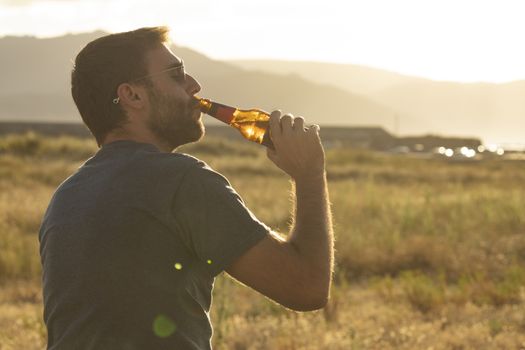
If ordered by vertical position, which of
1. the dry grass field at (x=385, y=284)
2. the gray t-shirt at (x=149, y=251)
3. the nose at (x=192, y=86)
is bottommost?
the dry grass field at (x=385, y=284)

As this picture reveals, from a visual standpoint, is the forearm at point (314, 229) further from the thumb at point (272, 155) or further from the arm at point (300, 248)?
the thumb at point (272, 155)

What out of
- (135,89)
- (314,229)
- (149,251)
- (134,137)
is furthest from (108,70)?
(314,229)

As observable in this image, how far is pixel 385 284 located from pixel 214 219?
639cm

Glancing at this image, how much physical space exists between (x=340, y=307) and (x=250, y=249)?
541 centimetres

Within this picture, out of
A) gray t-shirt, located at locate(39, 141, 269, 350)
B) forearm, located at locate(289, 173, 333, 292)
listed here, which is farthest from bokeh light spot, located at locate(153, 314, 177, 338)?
forearm, located at locate(289, 173, 333, 292)

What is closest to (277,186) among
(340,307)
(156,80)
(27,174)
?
(27,174)

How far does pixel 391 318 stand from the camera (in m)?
6.83

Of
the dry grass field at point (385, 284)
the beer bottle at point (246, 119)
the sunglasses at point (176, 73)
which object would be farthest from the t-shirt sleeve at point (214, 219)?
the dry grass field at point (385, 284)

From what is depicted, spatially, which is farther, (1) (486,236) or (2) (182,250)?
(1) (486,236)

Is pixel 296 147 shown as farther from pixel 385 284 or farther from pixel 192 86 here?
pixel 385 284

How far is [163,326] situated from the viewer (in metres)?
2.17

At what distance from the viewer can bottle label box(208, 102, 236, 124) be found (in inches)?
106

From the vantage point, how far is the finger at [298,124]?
2.41 metres

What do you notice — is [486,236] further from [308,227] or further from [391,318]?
[308,227]
